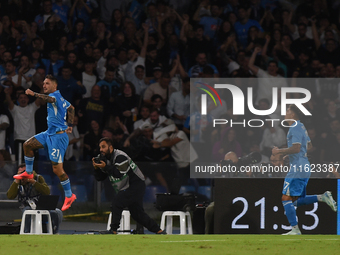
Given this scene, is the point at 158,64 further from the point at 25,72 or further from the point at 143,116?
the point at 25,72

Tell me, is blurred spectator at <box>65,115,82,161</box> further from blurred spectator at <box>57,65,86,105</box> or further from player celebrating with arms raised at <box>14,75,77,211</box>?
player celebrating with arms raised at <box>14,75,77,211</box>

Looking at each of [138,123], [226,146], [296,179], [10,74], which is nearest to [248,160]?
[226,146]

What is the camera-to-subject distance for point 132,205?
986 centimetres

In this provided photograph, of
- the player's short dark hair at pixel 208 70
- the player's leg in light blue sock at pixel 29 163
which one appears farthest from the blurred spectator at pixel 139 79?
the player's leg in light blue sock at pixel 29 163

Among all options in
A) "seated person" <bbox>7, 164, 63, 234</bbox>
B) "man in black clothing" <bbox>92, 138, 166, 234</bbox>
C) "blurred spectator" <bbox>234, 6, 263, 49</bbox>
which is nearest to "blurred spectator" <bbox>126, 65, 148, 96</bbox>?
"blurred spectator" <bbox>234, 6, 263, 49</bbox>

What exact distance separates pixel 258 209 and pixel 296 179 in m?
1.01

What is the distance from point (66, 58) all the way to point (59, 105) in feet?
17.3

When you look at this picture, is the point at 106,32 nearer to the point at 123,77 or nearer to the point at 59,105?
the point at 123,77

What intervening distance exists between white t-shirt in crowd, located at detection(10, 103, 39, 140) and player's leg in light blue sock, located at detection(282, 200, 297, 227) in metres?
5.98

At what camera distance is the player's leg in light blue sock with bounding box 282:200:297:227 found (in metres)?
9.88

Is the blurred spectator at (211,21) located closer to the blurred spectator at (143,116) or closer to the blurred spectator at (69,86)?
the blurred spectator at (143,116)
